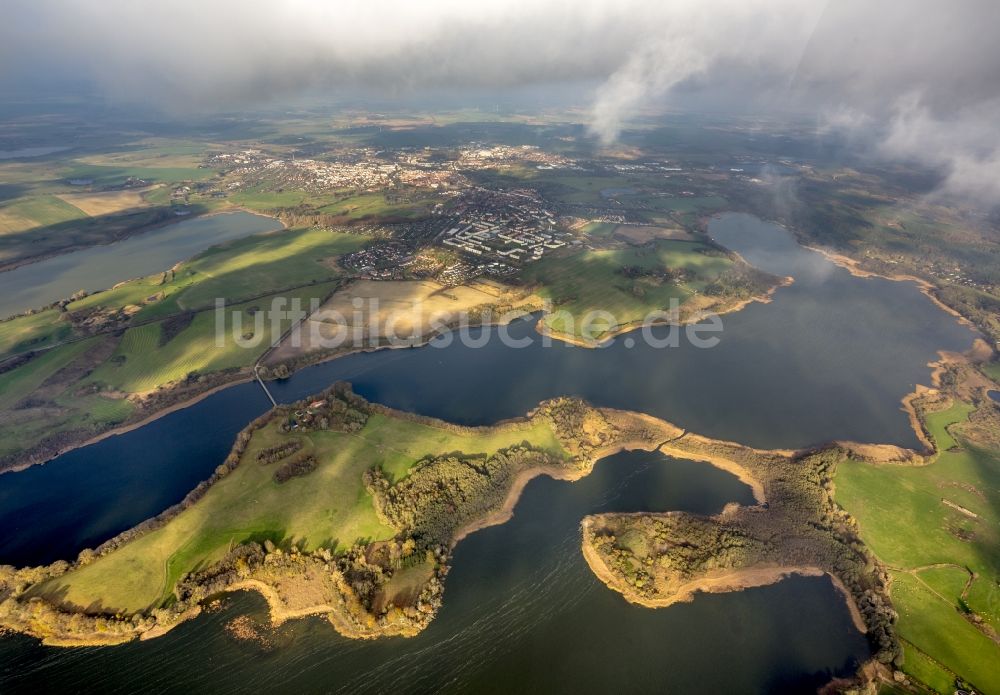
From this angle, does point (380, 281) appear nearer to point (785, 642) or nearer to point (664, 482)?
point (664, 482)

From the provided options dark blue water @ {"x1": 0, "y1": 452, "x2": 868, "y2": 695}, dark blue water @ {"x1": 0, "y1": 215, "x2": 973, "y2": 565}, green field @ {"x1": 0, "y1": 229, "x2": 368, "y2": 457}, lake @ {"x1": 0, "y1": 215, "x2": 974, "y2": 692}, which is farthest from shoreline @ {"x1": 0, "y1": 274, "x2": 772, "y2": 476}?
dark blue water @ {"x1": 0, "y1": 452, "x2": 868, "y2": 695}

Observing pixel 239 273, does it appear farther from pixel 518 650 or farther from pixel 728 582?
pixel 728 582

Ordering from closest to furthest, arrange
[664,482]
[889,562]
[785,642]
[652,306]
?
[785,642] → [889,562] → [664,482] → [652,306]

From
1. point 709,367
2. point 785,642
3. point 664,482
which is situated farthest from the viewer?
point 709,367

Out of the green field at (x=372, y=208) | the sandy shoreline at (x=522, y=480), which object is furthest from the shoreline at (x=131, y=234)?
the sandy shoreline at (x=522, y=480)

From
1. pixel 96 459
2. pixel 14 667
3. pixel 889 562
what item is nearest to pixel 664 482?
pixel 889 562

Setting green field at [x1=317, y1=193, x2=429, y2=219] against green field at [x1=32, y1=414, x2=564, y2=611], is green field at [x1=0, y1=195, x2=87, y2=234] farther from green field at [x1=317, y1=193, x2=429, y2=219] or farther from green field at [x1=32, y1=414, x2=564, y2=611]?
green field at [x1=32, y1=414, x2=564, y2=611]
